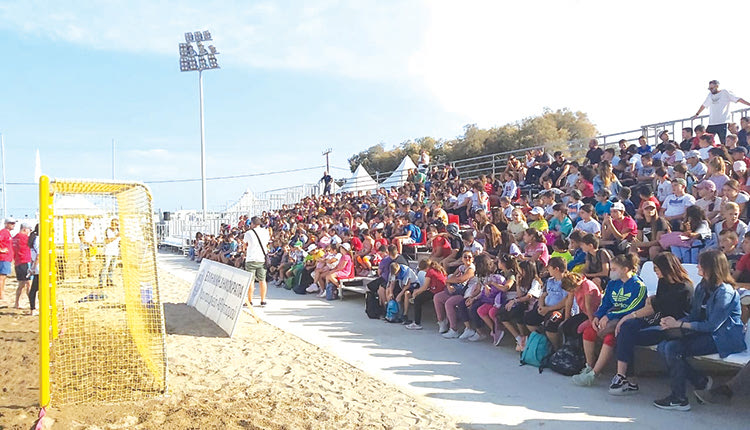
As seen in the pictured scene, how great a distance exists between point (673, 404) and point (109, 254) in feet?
26.1

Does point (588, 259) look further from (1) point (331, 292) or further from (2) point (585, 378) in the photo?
(1) point (331, 292)

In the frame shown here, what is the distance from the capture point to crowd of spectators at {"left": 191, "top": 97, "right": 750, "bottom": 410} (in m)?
5.35

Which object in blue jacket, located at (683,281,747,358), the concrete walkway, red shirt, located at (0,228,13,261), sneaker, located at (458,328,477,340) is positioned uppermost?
red shirt, located at (0,228,13,261)

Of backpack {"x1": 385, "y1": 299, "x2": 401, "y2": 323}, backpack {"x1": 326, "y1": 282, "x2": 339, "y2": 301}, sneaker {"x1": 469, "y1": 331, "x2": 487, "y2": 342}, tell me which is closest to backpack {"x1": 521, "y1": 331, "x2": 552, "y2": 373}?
sneaker {"x1": 469, "y1": 331, "x2": 487, "y2": 342}

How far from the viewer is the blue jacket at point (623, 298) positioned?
587cm

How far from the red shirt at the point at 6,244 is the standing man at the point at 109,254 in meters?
3.47

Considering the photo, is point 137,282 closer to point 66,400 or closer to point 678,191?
point 66,400

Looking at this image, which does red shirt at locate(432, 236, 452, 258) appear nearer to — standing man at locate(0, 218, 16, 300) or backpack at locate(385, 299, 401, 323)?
backpack at locate(385, 299, 401, 323)

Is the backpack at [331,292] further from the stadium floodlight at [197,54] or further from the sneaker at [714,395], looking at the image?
the stadium floodlight at [197,54]

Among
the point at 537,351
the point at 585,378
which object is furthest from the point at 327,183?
the point at 585,378

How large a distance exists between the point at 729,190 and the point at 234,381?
277 inches

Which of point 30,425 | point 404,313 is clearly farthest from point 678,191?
point 30,425

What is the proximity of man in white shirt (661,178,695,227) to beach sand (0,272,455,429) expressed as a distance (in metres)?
5.14

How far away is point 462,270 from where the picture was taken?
28.7 ft
